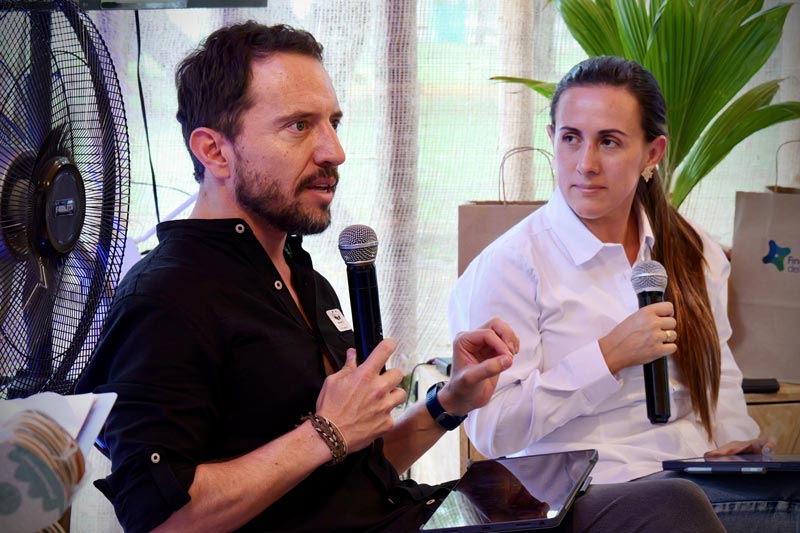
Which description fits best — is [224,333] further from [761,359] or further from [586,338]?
[761,359]

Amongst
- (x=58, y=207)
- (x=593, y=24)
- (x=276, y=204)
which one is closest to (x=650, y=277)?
(x=276, y=204)

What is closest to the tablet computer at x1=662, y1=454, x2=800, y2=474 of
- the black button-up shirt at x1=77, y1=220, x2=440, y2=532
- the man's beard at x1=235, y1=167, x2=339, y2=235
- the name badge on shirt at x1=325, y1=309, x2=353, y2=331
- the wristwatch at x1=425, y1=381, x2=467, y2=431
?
the wristwatch at x1=425, y1=381, x2=467, y2=431

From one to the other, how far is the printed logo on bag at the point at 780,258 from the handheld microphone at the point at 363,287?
4.93 ft

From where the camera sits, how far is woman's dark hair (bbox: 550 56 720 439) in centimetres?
196

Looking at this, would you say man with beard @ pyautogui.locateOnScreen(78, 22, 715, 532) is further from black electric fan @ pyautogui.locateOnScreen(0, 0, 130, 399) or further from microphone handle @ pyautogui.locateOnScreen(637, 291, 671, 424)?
microphone handle @ pyautogui.locateOnScreen(637, 291, 671, 424)

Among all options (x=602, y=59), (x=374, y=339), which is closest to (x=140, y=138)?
(x=602, y=59)

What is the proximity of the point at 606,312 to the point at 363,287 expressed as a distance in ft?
2.41

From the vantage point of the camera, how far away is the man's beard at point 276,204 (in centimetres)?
143

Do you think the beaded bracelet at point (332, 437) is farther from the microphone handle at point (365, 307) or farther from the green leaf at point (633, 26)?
the green leaf at point (633, 26)

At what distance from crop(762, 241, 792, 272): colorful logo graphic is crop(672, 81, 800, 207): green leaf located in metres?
0.28

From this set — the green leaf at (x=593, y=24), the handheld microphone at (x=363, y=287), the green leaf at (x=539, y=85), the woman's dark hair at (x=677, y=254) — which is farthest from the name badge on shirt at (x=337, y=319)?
the green leaf at (x=593, y=24)

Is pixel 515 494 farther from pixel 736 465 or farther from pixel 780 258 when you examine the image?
pixel 780 258

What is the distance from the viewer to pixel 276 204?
1.43m

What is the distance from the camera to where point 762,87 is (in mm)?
2508
